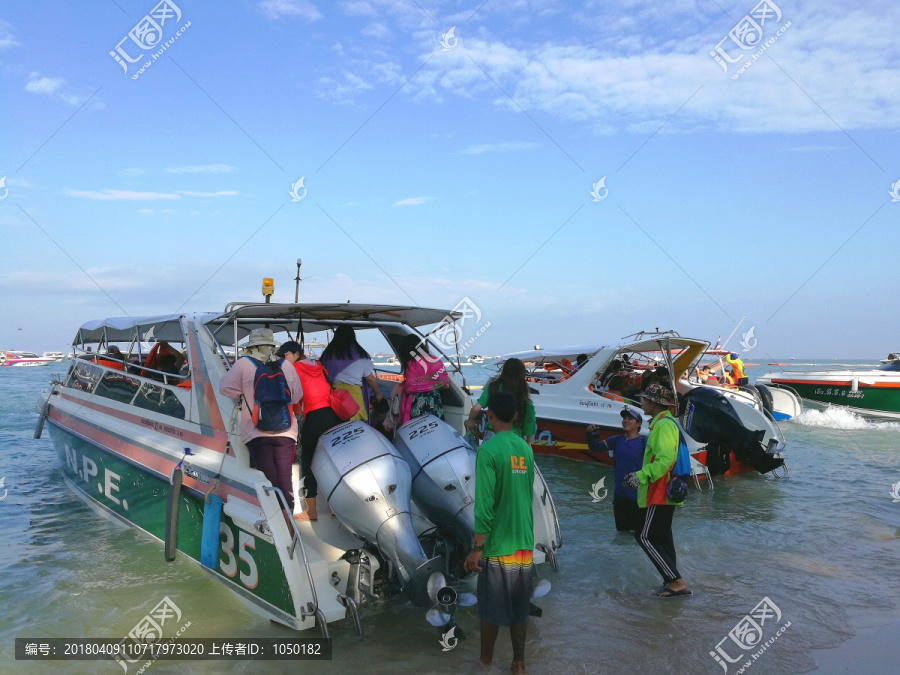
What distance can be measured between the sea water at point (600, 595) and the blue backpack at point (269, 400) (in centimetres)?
137

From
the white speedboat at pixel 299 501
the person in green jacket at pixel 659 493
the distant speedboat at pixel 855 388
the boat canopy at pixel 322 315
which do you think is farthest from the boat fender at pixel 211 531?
the distant speedboat at pixel 855 388

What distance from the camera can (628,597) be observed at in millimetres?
5020

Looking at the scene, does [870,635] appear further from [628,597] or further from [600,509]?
[600,509]

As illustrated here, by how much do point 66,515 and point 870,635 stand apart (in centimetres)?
787

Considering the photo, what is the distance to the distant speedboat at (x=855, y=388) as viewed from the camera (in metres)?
16.7

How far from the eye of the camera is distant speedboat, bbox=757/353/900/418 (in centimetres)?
1669

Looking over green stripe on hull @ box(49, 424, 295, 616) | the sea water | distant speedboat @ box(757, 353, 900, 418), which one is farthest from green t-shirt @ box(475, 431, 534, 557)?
distant speedboat @ box(757, 353, 900, 418)

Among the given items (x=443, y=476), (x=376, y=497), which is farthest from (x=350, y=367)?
(x=376, y=497)

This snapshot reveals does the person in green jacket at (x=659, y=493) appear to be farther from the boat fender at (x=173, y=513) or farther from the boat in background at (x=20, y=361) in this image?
the boat in background at (x=20, y=361)

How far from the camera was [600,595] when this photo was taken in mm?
5070

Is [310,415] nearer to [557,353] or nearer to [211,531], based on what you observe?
[211,531]

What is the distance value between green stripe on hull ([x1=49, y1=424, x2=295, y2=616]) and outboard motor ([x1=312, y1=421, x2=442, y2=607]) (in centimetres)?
54

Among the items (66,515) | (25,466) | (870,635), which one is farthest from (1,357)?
(870,635)

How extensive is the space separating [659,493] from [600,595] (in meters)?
1.03
